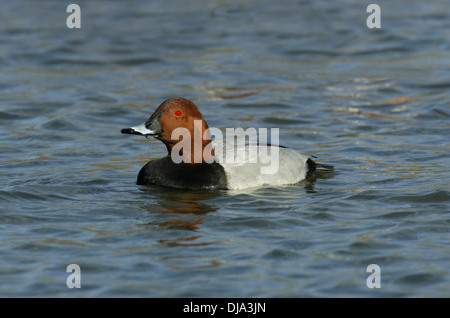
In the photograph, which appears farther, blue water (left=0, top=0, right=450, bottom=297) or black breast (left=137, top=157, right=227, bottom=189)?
black breast (left=137, top=157, right=227, bottom=189)

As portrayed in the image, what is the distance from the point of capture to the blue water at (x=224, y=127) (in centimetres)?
680

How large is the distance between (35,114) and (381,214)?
6.68 meters

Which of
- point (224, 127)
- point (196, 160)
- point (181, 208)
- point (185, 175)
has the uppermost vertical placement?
point (224, 127)

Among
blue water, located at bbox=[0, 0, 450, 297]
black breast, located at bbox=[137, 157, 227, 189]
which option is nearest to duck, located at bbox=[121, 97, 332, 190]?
black breast, located at bbox=[137, 157, 227, 189]

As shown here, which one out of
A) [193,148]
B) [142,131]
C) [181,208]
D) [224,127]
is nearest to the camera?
[181,208]

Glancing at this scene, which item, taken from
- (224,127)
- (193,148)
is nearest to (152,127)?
(193,148)

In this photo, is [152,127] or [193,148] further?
[193,148]

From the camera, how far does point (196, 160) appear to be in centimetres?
913

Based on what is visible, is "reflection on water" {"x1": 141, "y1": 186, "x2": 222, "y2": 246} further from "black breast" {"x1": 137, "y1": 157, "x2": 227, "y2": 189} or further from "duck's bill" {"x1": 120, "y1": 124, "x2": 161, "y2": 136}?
"duck's bill" {"x1": 120, "y1": 124, "x2": 161, "y2": 136}

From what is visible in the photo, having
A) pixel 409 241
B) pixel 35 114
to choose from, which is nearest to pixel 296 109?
pixel 35 114

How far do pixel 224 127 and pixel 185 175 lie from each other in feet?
10.7

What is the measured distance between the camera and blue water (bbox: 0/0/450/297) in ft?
22.3

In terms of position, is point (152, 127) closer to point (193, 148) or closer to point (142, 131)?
point (142, 131)

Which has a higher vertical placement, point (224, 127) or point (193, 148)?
point (224, 127)
